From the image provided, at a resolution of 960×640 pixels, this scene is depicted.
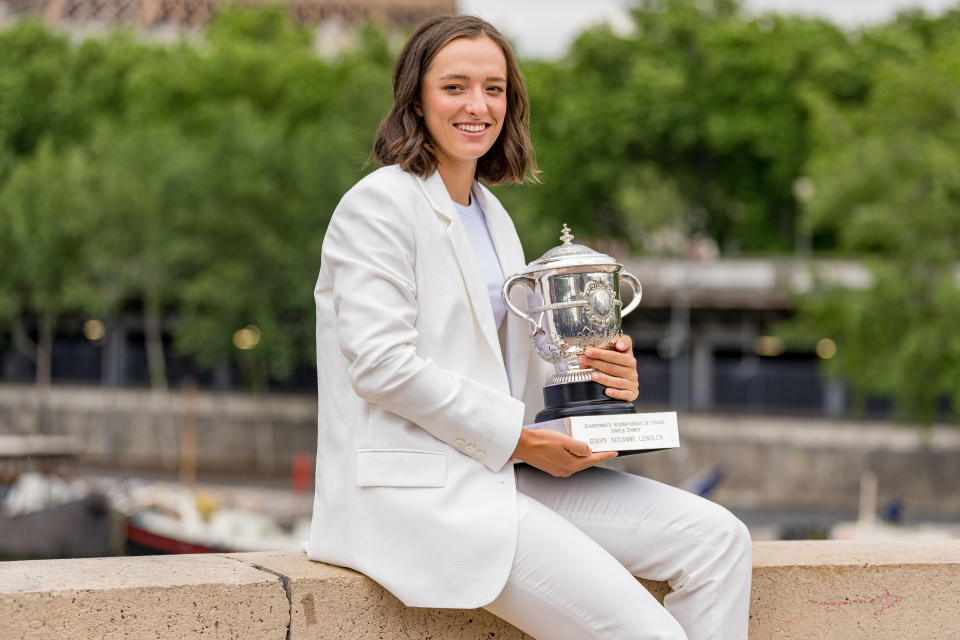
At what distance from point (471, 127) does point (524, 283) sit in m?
0.41

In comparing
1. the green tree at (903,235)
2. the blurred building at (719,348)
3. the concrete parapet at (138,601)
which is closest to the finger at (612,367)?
the concrete parapet at (138,601)

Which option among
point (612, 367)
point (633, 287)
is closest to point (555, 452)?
point (612, 367)

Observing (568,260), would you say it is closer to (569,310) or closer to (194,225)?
(569,310)

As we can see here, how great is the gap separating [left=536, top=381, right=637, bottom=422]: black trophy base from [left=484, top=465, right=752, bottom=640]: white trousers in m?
0.18

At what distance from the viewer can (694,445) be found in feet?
110

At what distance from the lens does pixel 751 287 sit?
35.8 meters

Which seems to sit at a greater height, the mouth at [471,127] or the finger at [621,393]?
the mouth at [471,127]

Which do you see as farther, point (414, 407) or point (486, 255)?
point (486, 255)

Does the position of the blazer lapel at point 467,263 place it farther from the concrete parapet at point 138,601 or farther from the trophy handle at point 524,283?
the concrete parapet at point 138,601

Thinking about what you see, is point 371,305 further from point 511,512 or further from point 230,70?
point 230,70

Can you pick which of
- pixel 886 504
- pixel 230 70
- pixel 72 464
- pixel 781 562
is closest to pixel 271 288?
pixel 72 464

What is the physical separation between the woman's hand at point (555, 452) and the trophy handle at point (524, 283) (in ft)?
1.03

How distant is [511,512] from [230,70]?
4198 centimetres

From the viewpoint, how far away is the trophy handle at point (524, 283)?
3338 millimetres
